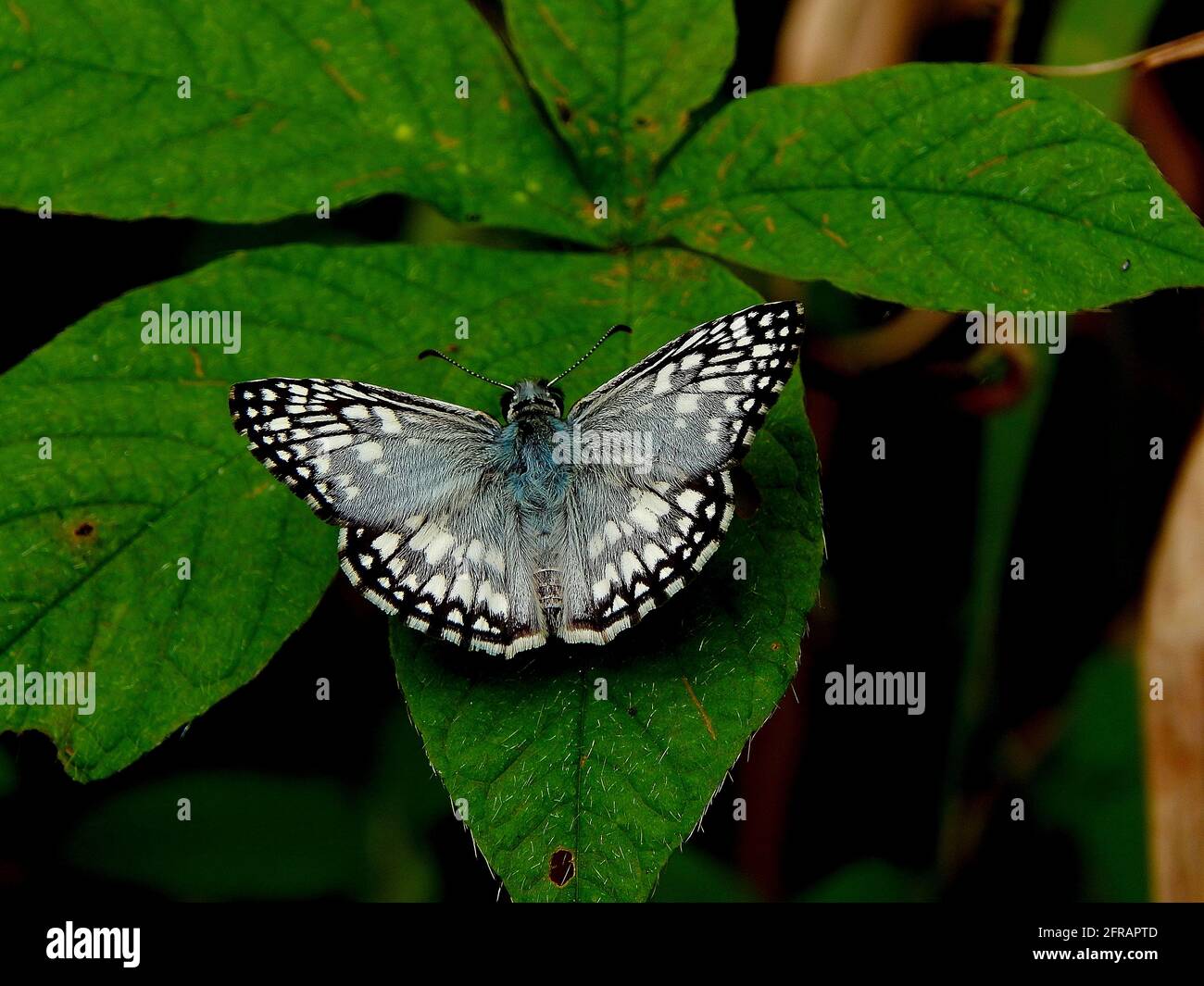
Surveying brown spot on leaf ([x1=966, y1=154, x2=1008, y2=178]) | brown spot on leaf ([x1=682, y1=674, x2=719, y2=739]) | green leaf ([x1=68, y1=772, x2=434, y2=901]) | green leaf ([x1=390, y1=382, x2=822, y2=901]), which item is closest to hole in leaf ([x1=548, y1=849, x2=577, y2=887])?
green leaf ([x1=390, y1=382, x2=822, y2=901])

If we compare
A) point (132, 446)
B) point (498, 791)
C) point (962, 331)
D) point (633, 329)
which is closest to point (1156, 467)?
point (962, 331)

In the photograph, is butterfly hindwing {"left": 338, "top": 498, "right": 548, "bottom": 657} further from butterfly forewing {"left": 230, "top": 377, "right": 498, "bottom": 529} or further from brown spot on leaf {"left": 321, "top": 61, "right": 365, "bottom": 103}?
brown spot on leaf {"left": 321, "top": 61, "right": 365, "bottom": 103}

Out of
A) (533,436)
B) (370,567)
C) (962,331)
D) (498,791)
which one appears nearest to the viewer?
(498,791)

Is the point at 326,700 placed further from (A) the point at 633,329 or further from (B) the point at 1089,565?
(B) the point at 1089,565

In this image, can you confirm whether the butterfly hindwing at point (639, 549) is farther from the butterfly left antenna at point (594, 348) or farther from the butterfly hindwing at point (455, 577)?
the butterfly left antenna at point (594, 348)

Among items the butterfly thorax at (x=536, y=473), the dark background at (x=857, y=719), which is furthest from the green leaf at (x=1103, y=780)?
the butterfly thorax at (x=536, y=473)

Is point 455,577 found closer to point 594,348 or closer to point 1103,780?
point 594,348
